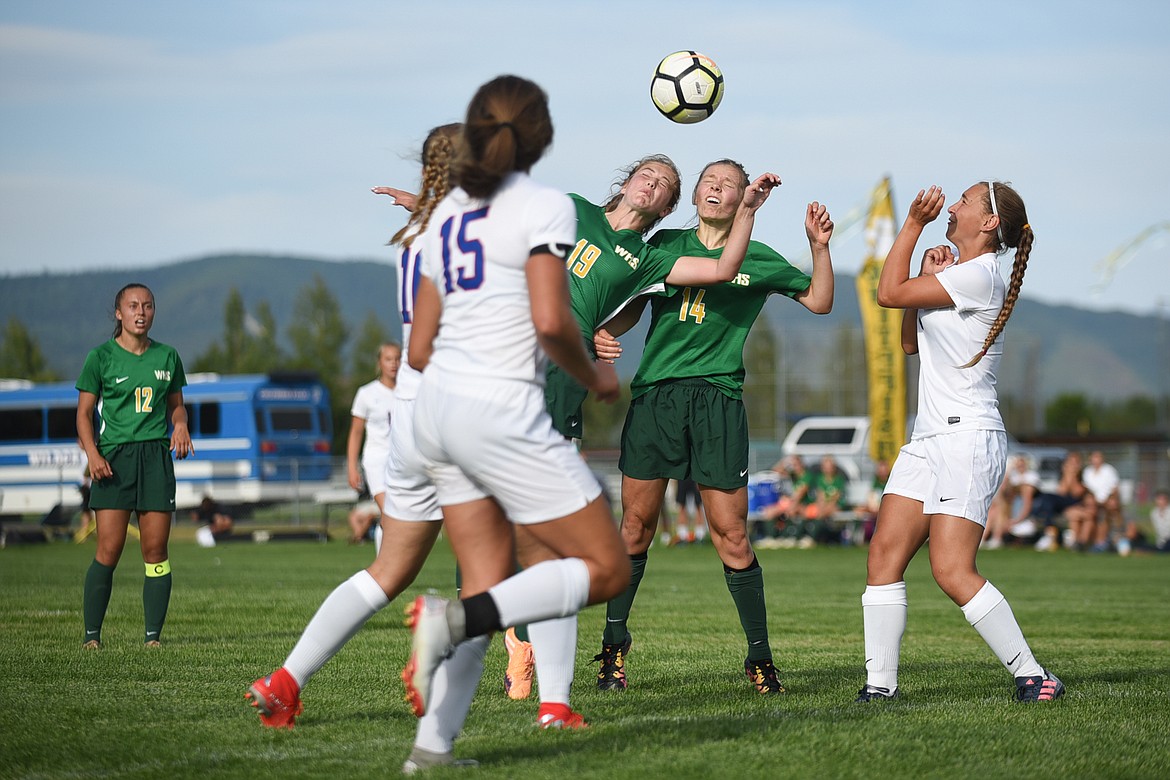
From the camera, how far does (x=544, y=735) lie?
15.9ft

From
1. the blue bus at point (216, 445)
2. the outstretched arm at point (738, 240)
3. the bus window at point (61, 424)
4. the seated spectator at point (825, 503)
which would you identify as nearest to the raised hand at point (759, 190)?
the outstretched arm at point (738, 240)

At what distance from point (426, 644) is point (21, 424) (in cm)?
3321

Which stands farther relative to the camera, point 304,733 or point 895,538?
point 895,538

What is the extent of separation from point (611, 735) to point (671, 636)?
13.0 ft

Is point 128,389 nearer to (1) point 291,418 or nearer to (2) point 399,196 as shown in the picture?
(2) point 399,196

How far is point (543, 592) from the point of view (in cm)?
399

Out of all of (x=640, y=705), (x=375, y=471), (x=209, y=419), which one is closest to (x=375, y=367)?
(x=209, y=419)

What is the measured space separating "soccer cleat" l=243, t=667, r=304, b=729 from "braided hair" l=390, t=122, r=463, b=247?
168 cm

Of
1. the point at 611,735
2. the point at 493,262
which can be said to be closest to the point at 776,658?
the point at 611,735

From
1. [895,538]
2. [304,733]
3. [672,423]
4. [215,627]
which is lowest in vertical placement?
[215,627]

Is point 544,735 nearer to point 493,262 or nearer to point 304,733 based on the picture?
point 304,733

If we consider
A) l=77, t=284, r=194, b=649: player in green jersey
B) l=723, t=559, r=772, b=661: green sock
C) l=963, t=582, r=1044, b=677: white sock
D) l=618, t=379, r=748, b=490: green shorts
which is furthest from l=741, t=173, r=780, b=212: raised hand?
l=77, t=284, r=194, b=649: player in green jersey

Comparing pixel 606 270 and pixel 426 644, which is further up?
pixel 606 270

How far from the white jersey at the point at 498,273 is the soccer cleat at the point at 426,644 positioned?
2.41 ft
